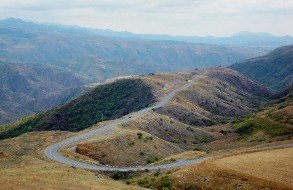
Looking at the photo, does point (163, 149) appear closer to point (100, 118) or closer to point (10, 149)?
point (10, 149)

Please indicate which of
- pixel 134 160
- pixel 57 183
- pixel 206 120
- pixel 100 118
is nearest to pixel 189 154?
pixel 134 160

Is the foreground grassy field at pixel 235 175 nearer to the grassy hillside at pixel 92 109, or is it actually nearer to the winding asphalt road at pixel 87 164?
the winding asphalt road at pixel 87 164

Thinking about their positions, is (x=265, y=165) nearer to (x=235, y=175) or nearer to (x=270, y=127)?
(x=235, y=175)

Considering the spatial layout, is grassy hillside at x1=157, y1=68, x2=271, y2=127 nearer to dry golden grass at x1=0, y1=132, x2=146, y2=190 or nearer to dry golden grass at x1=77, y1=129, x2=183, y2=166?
dry golden grass at x1=77, y1=129, x2=183, y2=166

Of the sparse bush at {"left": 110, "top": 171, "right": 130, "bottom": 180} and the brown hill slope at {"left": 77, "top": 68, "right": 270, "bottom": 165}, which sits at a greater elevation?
the sparse bush at {"left": 110, "top": 171, "right": 130, "bottom": 180}

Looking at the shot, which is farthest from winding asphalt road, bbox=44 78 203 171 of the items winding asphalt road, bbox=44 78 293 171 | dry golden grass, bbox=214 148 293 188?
dry golden grass, bbox=214 148 293 188

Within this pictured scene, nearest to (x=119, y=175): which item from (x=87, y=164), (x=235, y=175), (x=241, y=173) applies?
(x=87, y=164)

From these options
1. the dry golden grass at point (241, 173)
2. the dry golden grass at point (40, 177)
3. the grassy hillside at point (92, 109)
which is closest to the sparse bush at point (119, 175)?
the dry golden grass at point (40, 177)

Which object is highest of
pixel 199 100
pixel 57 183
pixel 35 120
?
Result: pixel 57 183
